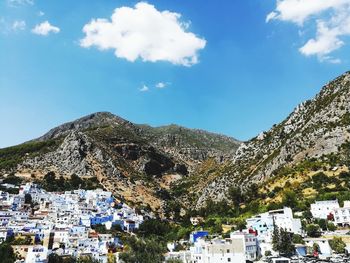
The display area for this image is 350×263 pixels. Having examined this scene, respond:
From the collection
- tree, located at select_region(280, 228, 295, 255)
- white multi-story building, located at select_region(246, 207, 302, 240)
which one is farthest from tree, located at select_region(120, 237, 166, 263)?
white multi-story building, located at select_region(246, 207, 302, 240)

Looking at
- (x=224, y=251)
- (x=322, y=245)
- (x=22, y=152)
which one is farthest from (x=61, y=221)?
(x=22, y=152)

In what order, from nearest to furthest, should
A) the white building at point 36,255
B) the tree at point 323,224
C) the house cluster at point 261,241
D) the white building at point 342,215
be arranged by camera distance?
the house cluster at point 261,241, the white building at point 36,255, the tree at point 323,224, the white building at point 342,215

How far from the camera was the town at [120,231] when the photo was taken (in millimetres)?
65944

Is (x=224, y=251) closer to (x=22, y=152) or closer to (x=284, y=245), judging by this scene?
(x=284, y=245)

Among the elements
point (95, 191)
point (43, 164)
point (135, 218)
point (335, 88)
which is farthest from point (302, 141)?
point (43, 164)

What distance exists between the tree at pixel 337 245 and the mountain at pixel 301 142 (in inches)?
2048

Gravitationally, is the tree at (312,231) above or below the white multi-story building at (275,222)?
below

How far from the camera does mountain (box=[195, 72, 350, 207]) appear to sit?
123 m

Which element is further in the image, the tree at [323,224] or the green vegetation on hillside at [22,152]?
the green vegetation on hillside at [22,152]

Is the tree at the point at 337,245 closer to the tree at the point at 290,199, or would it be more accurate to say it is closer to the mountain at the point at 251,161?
the tree at the point at 290,199

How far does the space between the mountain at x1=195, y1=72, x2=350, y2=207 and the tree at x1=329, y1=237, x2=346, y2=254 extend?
52.0 metres

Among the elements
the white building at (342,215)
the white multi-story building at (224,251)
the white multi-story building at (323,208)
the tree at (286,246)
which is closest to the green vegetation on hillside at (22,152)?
the white multi-story building at (224,251)

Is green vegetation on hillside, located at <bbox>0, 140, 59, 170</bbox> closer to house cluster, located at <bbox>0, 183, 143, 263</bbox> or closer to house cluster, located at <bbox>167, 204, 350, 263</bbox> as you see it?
house cluster, located at <bbox>0, 183, 143, 263</bbox>

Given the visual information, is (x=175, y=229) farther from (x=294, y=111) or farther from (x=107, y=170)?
(x=294, y=111)
